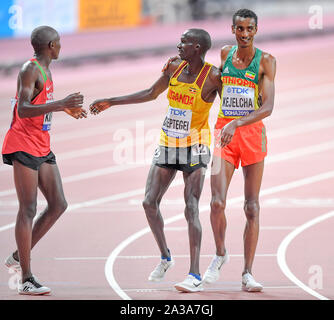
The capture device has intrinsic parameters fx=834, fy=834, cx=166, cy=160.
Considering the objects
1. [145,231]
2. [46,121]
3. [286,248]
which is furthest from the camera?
[145,231]

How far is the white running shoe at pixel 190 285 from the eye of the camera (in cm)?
680

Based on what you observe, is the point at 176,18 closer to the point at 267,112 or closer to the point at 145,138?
the point at 145,138

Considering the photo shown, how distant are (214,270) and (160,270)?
0.49 meters

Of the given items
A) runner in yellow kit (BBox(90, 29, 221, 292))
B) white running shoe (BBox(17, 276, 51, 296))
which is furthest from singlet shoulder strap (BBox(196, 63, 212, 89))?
white running shoe (BBox(17, 276, 51, 296))

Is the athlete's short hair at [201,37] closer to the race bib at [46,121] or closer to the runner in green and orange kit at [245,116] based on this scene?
the runner in green and orange kit at [245,116]

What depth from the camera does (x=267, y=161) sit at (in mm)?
13633

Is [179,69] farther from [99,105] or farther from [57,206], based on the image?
[57,206]

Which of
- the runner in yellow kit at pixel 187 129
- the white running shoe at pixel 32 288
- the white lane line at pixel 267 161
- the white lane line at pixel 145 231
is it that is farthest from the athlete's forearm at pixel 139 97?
the white lane line at pixel 267 161

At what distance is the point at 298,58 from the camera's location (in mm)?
24188

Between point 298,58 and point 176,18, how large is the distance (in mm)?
7705

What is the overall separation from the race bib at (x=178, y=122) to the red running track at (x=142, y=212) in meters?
1.30

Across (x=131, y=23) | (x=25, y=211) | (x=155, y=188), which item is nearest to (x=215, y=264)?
(x=155, y=188)

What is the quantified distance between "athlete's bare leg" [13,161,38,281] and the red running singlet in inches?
5.7

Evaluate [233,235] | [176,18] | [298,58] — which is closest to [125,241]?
[233,235]
